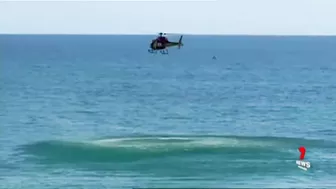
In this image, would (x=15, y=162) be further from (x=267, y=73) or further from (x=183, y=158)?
(x=267, y=73)

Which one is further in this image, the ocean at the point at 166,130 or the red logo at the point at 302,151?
the red logo at the point at 302,151

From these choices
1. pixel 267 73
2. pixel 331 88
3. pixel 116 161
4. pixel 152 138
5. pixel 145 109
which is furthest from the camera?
pixel 267 73

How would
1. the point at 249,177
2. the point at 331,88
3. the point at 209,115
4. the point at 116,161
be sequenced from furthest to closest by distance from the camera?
the point at 331,88 < the point at 209,115 < the point at 116,161 < the point at 249,177

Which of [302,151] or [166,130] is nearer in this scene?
[302,151]

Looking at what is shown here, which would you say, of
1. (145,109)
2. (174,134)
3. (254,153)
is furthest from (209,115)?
(254,153)

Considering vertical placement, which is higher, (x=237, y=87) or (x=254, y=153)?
(x=237, y=87)

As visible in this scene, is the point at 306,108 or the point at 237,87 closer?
the point at 306,108

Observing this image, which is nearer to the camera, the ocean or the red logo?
the ocean

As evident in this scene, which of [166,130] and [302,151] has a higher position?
[166,130]
